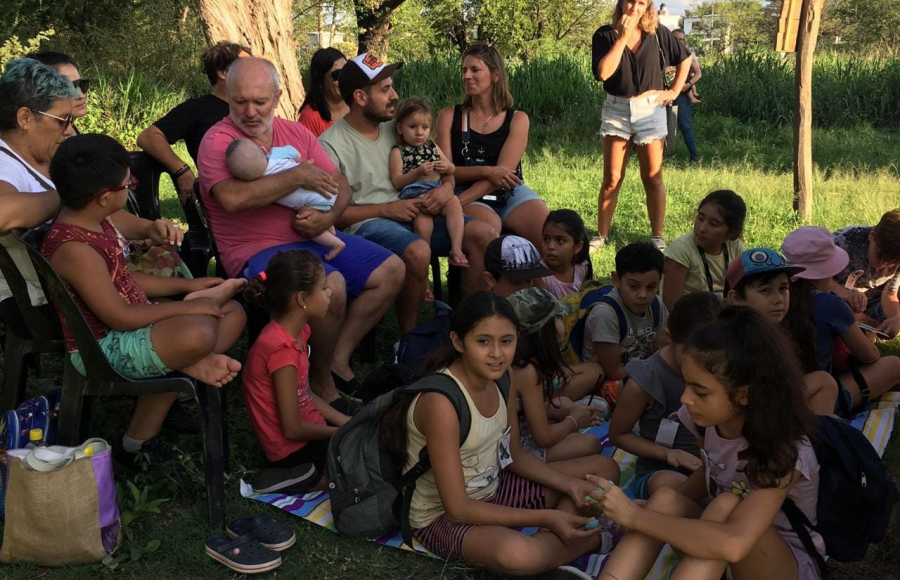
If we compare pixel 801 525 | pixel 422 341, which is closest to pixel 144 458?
pixel 422 341

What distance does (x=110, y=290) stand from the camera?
10.6 feet

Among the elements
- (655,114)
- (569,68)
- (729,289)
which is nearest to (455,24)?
(569,68)

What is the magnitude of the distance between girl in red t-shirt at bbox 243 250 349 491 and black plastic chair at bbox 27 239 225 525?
25 cm

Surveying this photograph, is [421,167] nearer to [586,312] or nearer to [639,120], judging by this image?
[586,312]

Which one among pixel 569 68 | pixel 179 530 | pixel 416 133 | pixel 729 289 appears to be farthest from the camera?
pixel 569 68

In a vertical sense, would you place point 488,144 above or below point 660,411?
above

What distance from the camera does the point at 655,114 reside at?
6609 mm

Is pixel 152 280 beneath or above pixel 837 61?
above

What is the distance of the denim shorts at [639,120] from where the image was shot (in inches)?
260

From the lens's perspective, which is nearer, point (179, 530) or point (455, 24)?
point (179, 530)

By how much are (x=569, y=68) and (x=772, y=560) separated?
1189 centimetres

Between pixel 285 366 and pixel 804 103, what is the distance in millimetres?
5479

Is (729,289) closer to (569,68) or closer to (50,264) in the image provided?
(50,264)

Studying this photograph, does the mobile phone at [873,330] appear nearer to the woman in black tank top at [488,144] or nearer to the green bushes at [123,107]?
the woman in black tank top at [488,144]
